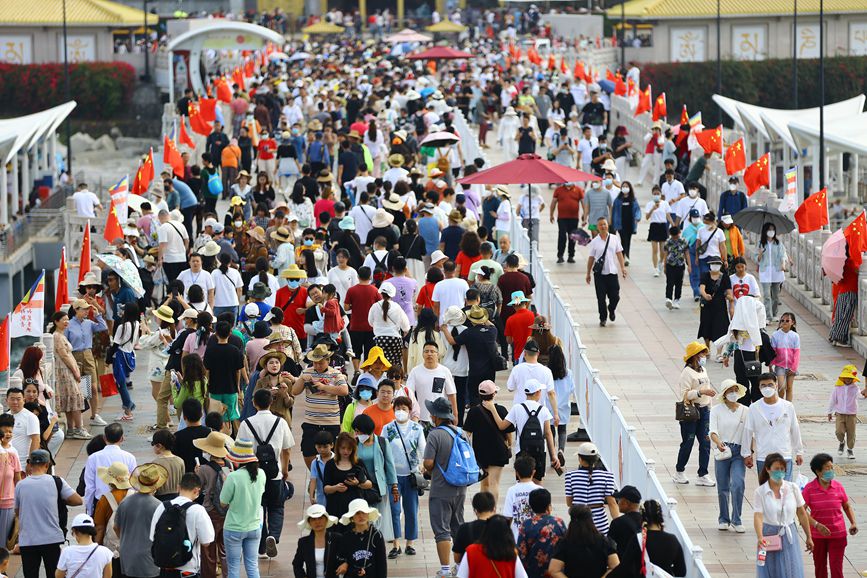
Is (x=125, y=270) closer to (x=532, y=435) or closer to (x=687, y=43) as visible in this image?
(x=532, y=435)

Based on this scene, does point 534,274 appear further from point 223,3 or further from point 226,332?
point 223,3

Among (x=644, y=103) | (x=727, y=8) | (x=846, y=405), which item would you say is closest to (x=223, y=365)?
(x=846, y=405)

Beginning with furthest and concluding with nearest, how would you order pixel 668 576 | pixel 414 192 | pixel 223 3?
pixel 223 3 → pixel 414 192 → pixel 668 576

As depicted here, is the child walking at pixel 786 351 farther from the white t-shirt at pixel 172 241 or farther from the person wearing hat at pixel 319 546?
the white t-shirt at pixel 172 241

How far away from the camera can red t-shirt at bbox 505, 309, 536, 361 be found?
712 inches

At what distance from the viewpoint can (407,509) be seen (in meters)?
14.7

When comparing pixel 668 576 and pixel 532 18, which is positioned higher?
pixel 532 18

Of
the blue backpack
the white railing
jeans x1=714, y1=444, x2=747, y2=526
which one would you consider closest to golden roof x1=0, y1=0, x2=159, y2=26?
the white railing

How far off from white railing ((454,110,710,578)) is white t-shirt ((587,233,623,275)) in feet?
2.21

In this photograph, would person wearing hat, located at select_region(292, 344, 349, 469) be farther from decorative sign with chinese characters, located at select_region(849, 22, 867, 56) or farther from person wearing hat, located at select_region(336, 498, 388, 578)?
decorative sign with chinese characters, located at select_region(849, 22, 867, 56)

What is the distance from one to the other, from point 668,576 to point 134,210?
15860mm

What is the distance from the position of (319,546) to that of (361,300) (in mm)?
6489

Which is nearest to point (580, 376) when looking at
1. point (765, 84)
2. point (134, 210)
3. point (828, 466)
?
point (828, 466)

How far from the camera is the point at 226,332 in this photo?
16.7 metres
